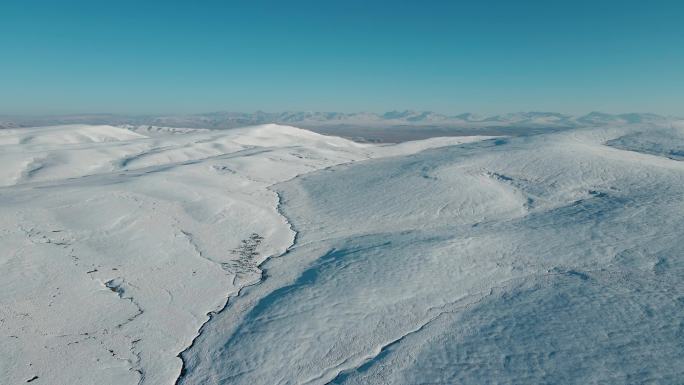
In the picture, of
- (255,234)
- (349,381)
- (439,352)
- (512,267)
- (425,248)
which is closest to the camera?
(349,381)

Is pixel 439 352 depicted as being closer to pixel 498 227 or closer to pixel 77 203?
pixel 498 227

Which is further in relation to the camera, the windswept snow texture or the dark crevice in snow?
the dark crevice in snow

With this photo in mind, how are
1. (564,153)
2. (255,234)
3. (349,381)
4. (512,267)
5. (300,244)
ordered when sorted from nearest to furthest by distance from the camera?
(349,381)
(512,267)
(300,244)
(255,234)
(564,153)

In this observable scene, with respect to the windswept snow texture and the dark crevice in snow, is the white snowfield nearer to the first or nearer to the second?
the dark crevice in snow

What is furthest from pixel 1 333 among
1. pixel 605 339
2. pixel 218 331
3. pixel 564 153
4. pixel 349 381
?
pixel 564 153

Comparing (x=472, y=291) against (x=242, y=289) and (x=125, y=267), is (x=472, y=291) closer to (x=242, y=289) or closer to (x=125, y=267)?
(x=242, y=289)

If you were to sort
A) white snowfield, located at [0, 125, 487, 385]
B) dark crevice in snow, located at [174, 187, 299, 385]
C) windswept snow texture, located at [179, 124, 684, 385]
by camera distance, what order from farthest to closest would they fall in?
white snowfield, located at [0, 125, 487, 385], dark crevice in snow, located at [174, 187, 299, 385], windswept snow texture, located at [179, 124, 684, 385]

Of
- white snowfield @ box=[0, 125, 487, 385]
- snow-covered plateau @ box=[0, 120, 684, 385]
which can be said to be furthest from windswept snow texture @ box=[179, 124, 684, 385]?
white snowfield @ box=[0, 125, 487, 385]
